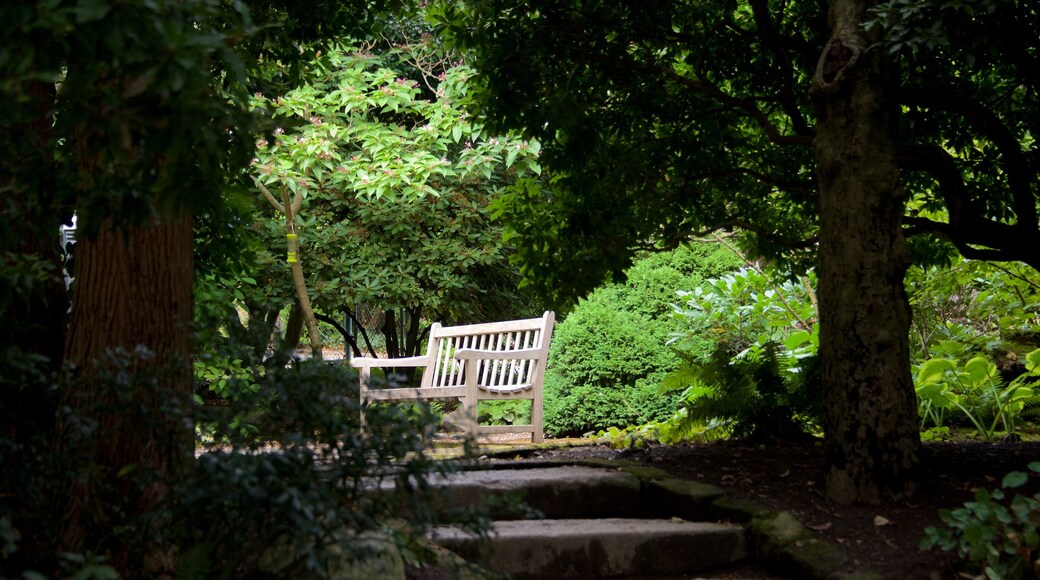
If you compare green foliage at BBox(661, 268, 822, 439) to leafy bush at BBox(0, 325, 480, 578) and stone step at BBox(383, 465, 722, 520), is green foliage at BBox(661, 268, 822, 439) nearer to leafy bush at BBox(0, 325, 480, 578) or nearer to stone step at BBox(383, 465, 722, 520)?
stone step at BBox(383, 465, 722, 520)

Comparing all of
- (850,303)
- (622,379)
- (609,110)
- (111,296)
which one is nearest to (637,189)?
(609,110)

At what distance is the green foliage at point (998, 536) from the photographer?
3070mm

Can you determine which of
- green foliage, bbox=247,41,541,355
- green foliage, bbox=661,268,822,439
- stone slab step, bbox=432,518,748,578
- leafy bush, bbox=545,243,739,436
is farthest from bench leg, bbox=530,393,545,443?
stone slab step, bbox=432,518,748,578

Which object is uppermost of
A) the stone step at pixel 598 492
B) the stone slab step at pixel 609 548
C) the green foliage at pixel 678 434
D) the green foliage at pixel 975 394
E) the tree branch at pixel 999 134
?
the tree branch at pixel 999 134

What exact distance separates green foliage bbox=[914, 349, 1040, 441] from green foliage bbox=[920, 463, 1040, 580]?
3400 millimetres

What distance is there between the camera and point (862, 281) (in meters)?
4.13

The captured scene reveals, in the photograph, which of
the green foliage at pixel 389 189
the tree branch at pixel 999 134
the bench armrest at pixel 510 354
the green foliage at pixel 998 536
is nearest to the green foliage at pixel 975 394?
the tree branch at pixel 999 134

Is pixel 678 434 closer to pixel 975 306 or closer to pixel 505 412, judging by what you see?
pixel 975 306

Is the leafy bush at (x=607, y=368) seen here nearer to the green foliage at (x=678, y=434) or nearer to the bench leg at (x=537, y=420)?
the bench leg at (x=537, y=420)

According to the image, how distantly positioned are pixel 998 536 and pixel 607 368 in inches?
239

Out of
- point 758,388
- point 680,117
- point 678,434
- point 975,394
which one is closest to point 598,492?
point 758,388

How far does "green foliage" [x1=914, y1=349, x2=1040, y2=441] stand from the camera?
6.49 m

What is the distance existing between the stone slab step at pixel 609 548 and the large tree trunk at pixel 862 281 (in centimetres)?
64

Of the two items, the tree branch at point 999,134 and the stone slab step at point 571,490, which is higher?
the tree branch at point 999,134
